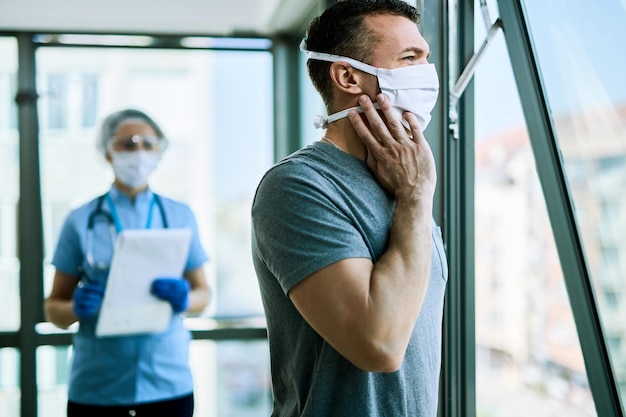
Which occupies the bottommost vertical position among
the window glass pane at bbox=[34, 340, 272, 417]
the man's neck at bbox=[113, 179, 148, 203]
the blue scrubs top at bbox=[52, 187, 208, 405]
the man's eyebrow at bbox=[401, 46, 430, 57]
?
the window glass pane at bbox=[34, 340, 272, 417]

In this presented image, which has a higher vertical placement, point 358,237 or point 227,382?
point 358,237

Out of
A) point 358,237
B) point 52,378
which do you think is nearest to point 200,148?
point 52,378

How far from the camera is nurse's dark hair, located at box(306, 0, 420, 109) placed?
3.43 feet

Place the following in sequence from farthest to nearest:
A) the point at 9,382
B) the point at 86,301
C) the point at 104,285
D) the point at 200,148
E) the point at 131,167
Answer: the point at 200,148
the point at 9,382
the point at 131,167
the point at 104,285
the point at 86,301

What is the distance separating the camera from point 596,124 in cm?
120

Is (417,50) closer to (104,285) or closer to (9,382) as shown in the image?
(104,285)

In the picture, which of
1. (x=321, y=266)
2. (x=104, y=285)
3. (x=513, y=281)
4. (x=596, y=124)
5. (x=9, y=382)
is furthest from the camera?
(x=9, y=382)

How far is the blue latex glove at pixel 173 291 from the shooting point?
78.6 inches

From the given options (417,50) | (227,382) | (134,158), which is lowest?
(227,382)

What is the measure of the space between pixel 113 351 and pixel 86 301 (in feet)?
0.57

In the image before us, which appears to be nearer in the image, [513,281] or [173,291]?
[513,281]

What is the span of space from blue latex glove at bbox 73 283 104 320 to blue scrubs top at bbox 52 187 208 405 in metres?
0.05

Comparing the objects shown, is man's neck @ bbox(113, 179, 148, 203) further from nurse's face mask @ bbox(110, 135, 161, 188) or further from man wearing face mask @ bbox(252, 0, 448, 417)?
man wearing face mask @ bbox(252, 0, 448, 417)

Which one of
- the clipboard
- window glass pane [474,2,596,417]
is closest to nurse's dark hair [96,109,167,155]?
the clipboard
